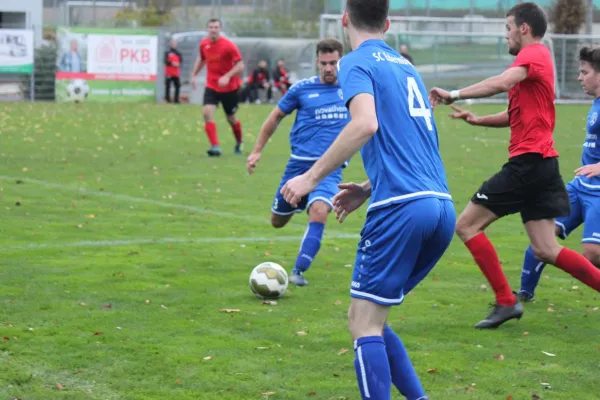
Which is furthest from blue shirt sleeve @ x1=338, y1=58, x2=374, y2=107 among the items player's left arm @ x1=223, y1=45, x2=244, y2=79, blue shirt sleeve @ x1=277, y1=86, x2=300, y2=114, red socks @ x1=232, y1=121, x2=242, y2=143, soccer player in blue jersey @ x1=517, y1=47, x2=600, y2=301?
red socks @ x1=232, y1=121, x2=242, y2=143

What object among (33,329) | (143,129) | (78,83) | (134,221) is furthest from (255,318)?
(78,83)

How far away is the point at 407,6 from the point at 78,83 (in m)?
18.3

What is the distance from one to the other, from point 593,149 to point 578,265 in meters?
1.07

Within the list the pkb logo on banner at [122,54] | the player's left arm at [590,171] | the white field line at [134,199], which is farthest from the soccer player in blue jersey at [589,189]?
the pkb logo on banner at [122,54]

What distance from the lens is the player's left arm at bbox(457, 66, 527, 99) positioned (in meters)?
6.08

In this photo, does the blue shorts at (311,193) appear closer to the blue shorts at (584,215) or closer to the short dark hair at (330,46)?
the short dark hair at (330,46)

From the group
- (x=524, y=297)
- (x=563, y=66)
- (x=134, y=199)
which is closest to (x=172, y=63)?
(x=563, y=66)

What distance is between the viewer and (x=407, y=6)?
152 feet

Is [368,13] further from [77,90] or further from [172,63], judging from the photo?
[77,90]

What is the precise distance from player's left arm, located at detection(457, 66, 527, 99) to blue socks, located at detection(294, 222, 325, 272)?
2307mm

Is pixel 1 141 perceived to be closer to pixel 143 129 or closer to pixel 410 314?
pixel 143 129

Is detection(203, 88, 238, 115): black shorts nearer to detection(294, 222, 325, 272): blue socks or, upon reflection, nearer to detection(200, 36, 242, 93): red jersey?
detection(200, 36, 242, 93): red jersey

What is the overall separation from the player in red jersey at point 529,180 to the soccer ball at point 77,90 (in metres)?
28.0

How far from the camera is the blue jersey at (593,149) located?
712 cm
